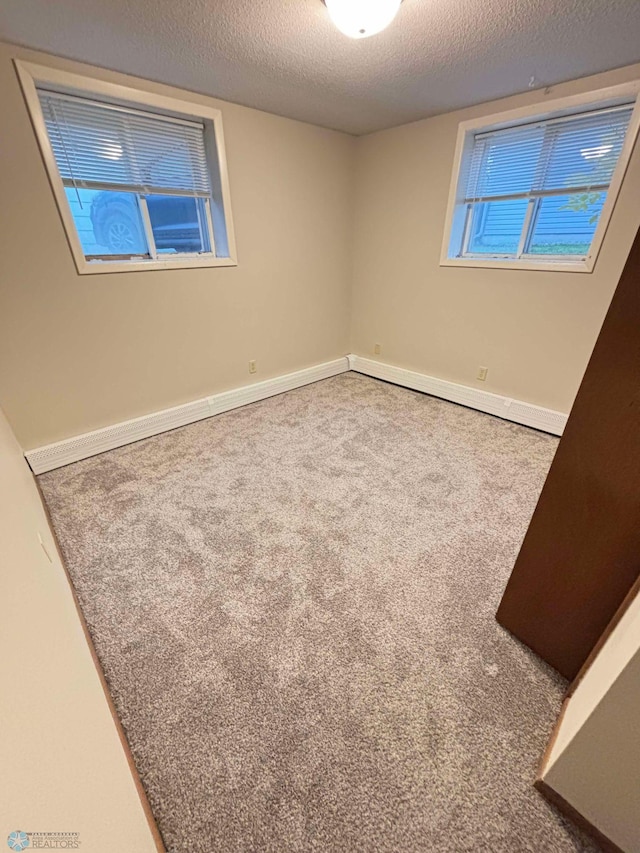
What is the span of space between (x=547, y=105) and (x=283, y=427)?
2805 millimetres

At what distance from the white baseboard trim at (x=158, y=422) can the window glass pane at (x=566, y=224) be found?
7.05ft

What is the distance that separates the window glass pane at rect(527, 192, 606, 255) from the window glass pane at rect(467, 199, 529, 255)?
0.14 m

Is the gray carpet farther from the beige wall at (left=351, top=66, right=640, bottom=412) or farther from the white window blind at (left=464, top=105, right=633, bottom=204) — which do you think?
the white window blind at (left=464, top=105, right=633, bottom=204)

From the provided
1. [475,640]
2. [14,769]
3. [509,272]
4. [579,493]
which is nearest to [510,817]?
[475,640]

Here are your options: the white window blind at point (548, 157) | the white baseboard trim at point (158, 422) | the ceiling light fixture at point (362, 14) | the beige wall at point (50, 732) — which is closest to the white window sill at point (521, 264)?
the white window blind at point (548, 157)

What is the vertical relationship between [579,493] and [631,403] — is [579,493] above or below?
below

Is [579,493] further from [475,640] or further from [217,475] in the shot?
[217,475]

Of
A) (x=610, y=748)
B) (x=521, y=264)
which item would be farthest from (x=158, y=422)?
(x=521, y=264)

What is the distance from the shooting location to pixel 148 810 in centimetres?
97

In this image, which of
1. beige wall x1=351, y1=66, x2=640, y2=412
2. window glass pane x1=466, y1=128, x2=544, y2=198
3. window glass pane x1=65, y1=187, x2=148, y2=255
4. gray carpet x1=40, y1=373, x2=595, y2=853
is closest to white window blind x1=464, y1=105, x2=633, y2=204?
window glass pane x1=466, y1=128, x2=544, y2=198

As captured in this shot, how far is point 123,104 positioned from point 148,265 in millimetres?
901

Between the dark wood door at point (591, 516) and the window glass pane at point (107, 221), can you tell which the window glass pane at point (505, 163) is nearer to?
the dark wood door at point (591, 516)

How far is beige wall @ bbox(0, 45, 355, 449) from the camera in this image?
80.9 inches

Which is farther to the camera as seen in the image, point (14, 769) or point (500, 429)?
point (500, 429)
